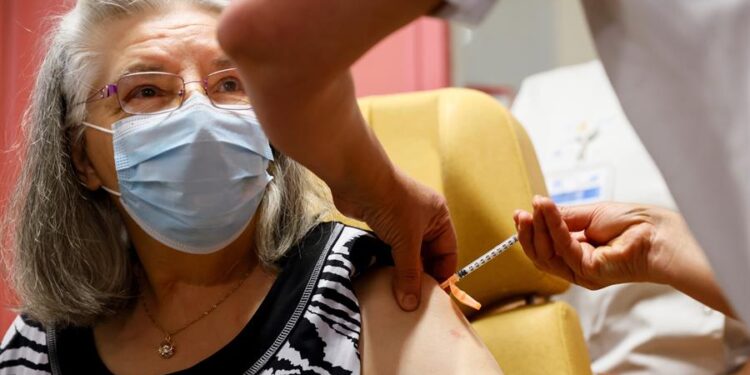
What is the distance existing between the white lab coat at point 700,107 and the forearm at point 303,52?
17 cm

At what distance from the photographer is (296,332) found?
1.32m

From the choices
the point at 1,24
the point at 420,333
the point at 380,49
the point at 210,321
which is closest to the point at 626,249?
the point at 420,333

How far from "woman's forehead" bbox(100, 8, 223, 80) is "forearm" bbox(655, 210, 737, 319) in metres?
0.72

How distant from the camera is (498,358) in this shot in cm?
147

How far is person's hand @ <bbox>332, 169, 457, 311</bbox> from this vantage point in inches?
44.8

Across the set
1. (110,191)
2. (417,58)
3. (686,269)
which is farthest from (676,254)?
(417,58)

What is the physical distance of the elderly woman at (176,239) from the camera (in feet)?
4.30

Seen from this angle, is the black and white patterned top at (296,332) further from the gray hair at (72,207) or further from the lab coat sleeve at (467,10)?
the lab coat sleeve at (467,10)

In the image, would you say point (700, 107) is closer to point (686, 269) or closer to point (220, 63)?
point (686, 269)

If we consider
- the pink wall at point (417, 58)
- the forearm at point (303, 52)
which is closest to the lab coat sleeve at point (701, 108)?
the forearm at point (303, 52)

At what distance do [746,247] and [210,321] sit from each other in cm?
100

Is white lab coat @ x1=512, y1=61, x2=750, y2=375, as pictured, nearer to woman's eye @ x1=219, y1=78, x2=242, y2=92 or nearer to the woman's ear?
woman's eye @ x1=219, y1=78, x2=242, y2=92

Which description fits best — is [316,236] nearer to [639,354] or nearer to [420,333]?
[420,333]

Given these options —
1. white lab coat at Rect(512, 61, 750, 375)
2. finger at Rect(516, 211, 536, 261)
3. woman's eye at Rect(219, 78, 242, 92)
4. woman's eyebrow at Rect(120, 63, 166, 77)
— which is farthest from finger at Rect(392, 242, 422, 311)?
white lab coat at Rect(512, 61, 750, 375)
